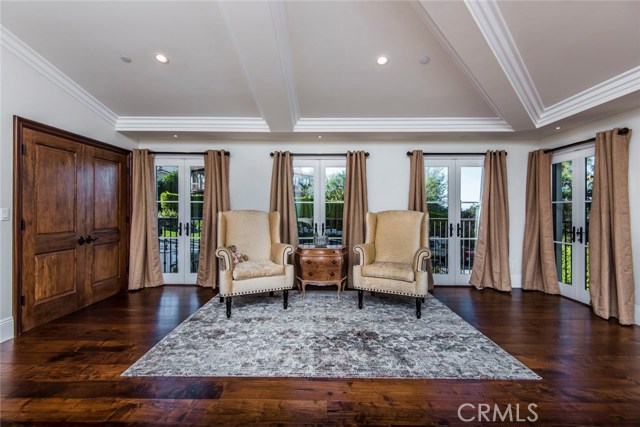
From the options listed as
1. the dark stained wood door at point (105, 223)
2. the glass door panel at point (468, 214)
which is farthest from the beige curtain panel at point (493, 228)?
the dark stained wood door at point (105, 223)

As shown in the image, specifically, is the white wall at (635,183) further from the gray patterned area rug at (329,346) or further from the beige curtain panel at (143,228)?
the beige curtain panel at (143,228)

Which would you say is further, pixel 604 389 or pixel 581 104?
pixel 581 104

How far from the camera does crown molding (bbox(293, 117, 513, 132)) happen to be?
13.1 feet

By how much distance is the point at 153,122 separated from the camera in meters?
4.07

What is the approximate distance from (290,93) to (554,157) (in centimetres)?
404

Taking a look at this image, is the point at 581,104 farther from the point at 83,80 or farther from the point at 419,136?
the point at 83,80

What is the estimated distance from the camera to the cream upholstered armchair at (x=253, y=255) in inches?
128

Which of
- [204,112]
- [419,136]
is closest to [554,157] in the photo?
[419,136]

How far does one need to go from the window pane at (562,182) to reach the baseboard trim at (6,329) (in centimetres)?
675

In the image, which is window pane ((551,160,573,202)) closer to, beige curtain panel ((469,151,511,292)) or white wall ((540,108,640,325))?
beige curtain panel ((469,151,511,292))

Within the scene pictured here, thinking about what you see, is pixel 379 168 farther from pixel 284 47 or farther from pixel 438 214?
pixel 284 47

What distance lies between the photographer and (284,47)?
8.58 feet

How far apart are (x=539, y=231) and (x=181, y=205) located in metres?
5.70

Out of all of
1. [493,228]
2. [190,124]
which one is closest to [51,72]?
[190,124]
